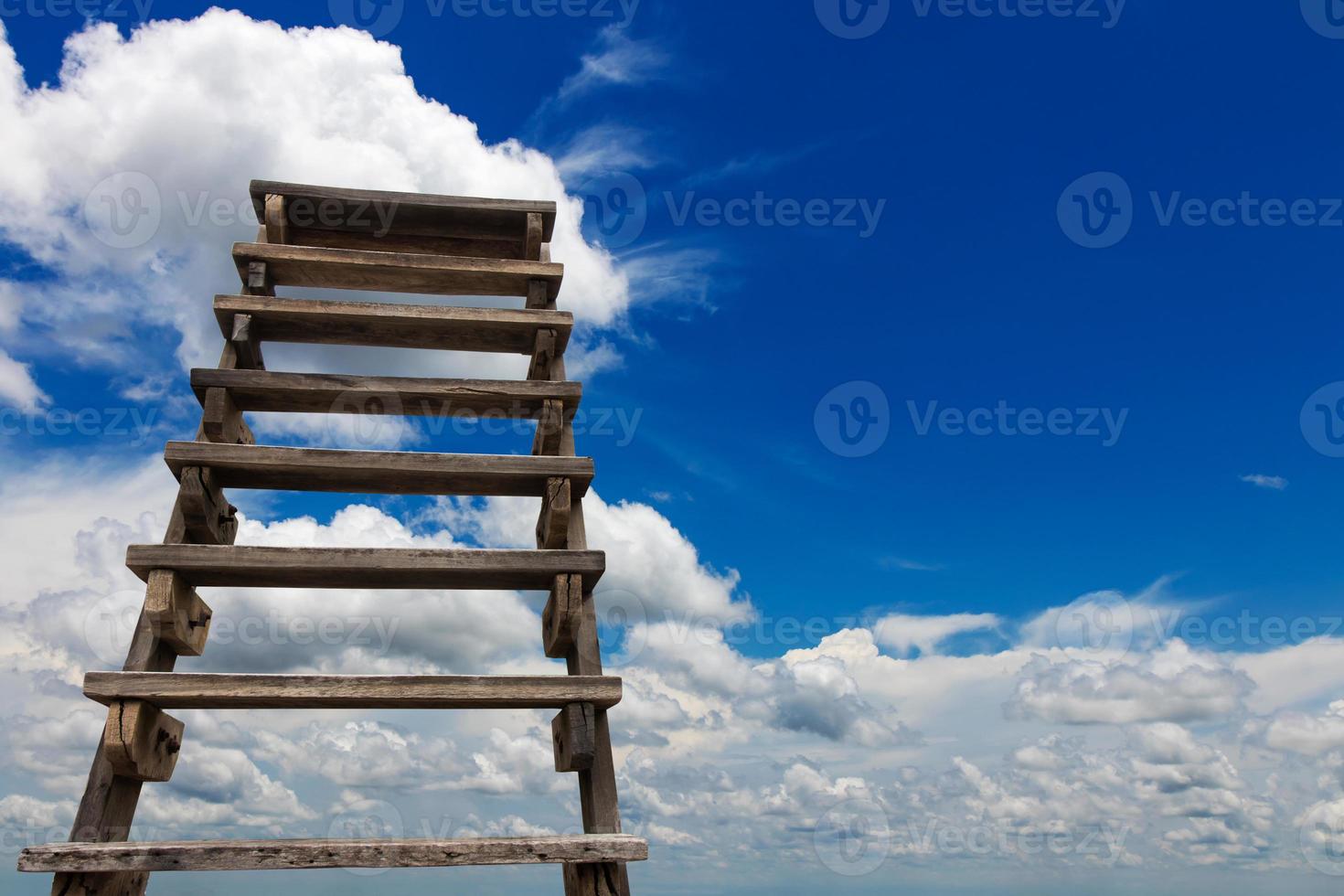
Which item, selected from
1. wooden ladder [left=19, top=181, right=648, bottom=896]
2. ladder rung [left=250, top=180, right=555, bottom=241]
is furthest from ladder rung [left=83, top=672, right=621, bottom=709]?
ladder rung [left=250, top=180, right=555, bottom=241]

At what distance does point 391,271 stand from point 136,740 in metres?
3.33

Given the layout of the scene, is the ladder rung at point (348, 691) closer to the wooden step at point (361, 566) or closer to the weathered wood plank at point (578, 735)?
the weathered wood plank at point (578, 735)

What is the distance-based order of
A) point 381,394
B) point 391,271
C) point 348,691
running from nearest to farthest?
point 348,691 < point 381,394 < point 391,271

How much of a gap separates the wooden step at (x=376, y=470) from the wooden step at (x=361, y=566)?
0.51 m

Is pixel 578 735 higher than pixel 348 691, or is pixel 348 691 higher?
pixel 348 691

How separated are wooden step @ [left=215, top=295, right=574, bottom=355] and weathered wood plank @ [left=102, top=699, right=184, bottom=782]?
2547 mm

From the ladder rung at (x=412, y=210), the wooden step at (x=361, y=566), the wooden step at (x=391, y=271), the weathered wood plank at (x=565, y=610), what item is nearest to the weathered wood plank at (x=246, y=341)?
the wooden step at (x=391, y=271)

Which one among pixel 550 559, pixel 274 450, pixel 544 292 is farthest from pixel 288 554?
pixel 544 292

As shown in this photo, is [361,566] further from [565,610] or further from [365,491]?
[565,610]

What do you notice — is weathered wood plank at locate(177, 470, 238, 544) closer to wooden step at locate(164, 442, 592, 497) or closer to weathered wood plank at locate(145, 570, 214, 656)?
wooden step at locate(164, 442, 592, 497)

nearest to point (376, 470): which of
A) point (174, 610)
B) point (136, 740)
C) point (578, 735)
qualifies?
point (174, 610)

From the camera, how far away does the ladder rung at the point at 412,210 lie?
6703 mm

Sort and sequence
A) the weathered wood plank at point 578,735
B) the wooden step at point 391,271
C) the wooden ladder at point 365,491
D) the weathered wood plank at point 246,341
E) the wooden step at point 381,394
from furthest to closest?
the wooden step at point 391,271 → the weathered wood plank at point 246,341 → the wooden step at point 381,394 → the weathered wood plank at point 578,735 → the wooden ladder at point 365,491

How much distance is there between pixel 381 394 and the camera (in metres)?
5.80
